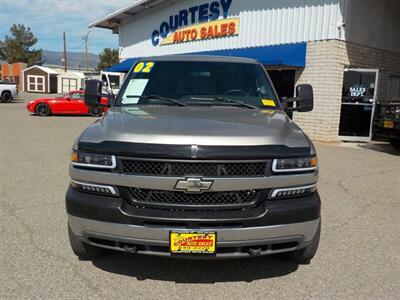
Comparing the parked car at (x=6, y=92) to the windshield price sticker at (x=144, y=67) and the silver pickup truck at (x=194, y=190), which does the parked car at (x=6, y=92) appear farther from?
the silver pickup truck at (x=194, y=190)

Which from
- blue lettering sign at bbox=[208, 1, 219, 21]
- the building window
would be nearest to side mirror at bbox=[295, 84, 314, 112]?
the building window

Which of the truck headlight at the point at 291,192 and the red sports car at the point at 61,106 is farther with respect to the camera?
the red sports car at the point at 61,106

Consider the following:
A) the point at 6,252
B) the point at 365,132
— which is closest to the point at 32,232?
the point at 6,252

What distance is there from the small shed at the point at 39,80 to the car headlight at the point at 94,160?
6114cm

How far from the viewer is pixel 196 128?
314 centimetres

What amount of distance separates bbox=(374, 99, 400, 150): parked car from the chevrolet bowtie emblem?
29.8 feet

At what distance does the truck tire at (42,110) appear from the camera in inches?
823

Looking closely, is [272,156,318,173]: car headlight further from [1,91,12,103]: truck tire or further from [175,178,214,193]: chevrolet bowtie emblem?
[1,91,12,103]: truck tire

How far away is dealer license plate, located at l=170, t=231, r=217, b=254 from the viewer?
2.91 metres

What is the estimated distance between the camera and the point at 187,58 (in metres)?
4.86

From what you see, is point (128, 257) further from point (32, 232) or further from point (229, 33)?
point (229, 33)

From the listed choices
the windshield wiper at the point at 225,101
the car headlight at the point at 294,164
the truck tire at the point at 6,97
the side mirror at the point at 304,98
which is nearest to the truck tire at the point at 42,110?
the truck tire at the point at 6,97

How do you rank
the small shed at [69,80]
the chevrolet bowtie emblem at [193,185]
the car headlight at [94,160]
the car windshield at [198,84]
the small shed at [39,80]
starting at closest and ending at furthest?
the chevrolet bowtie emblem at [193,185] → the car headlight at [94,160] → the car windshield at [198,84] → the small shed at [69,80] → the small shed at [39,80]

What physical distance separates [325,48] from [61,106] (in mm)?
13861
